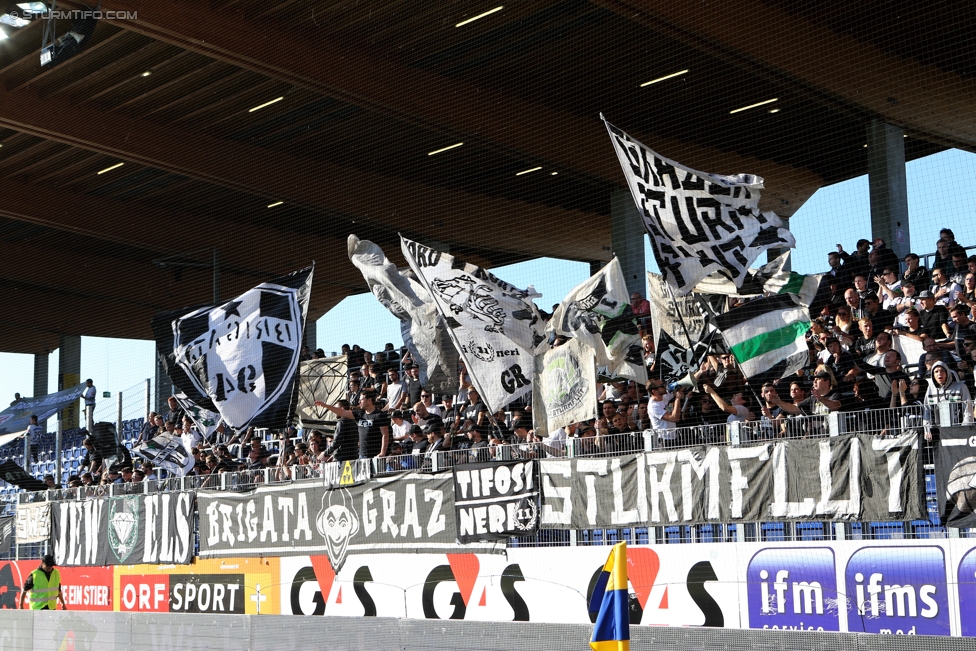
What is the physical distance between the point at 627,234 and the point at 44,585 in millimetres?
10922

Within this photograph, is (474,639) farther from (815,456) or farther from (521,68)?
(521,68)

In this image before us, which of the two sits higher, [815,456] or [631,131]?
[631,131]

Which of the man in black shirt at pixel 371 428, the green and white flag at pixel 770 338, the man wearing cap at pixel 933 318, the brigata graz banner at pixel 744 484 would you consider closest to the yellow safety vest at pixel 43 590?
the man in black shirt at pixel 371 428

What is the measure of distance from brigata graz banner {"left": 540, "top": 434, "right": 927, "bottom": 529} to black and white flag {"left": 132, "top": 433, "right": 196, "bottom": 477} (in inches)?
352

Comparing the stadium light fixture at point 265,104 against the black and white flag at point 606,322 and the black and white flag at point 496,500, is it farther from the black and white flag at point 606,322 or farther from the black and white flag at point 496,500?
the black and white flag at point 496,500

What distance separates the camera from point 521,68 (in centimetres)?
1752

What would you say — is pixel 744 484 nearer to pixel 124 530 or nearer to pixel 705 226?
pixel 705 226

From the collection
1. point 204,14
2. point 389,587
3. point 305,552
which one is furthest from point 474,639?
point 204,14

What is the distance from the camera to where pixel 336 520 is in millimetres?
12586

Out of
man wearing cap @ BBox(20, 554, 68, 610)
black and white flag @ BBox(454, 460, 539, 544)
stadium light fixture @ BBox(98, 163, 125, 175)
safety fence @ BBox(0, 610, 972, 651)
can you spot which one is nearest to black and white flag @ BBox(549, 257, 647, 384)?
black and white flag @ BBox(454, 460, 539, 544)

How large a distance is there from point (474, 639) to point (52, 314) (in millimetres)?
23555

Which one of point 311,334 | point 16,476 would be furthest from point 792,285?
point 16,476

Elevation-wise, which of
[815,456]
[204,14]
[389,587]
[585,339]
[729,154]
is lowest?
[389,587]

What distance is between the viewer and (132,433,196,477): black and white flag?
18.0 metres
